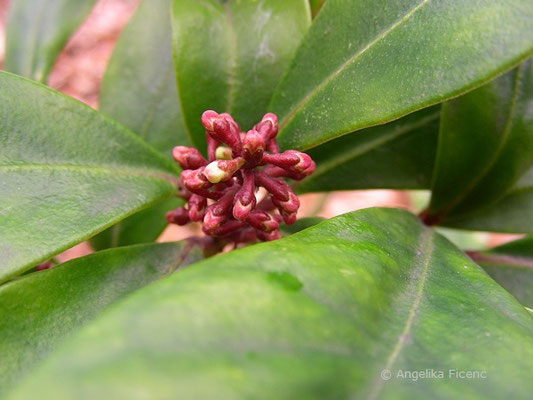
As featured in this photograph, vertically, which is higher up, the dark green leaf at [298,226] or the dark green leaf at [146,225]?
the dark green leaf at [298,226]

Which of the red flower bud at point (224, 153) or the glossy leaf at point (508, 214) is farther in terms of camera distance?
the glossy leaf at point (508, 214)

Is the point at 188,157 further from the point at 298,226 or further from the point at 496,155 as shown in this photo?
the point at 496,155

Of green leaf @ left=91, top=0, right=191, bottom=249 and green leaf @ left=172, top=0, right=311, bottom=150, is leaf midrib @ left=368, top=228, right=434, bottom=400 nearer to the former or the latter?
green leaf @ left=172, top=0, right=311, bottom=150

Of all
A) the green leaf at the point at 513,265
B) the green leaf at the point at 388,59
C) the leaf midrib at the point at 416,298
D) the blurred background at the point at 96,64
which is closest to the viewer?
the leaf midrib at the point at 416,298

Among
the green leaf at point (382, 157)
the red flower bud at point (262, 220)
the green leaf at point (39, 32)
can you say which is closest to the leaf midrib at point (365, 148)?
the green leaf at point (382, 157)

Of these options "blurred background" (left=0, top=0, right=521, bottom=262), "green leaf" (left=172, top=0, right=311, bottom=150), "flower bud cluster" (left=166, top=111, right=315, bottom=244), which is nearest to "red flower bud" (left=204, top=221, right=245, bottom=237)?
"flower bud cluster" (left=166, top=111, right=315, bottom=244)

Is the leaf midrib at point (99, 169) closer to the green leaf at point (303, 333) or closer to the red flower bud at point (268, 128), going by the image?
the red flower bud at point (268, 128)

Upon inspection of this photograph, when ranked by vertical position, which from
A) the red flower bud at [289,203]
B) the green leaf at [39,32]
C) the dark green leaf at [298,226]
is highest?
the green leaf at [39,32]
